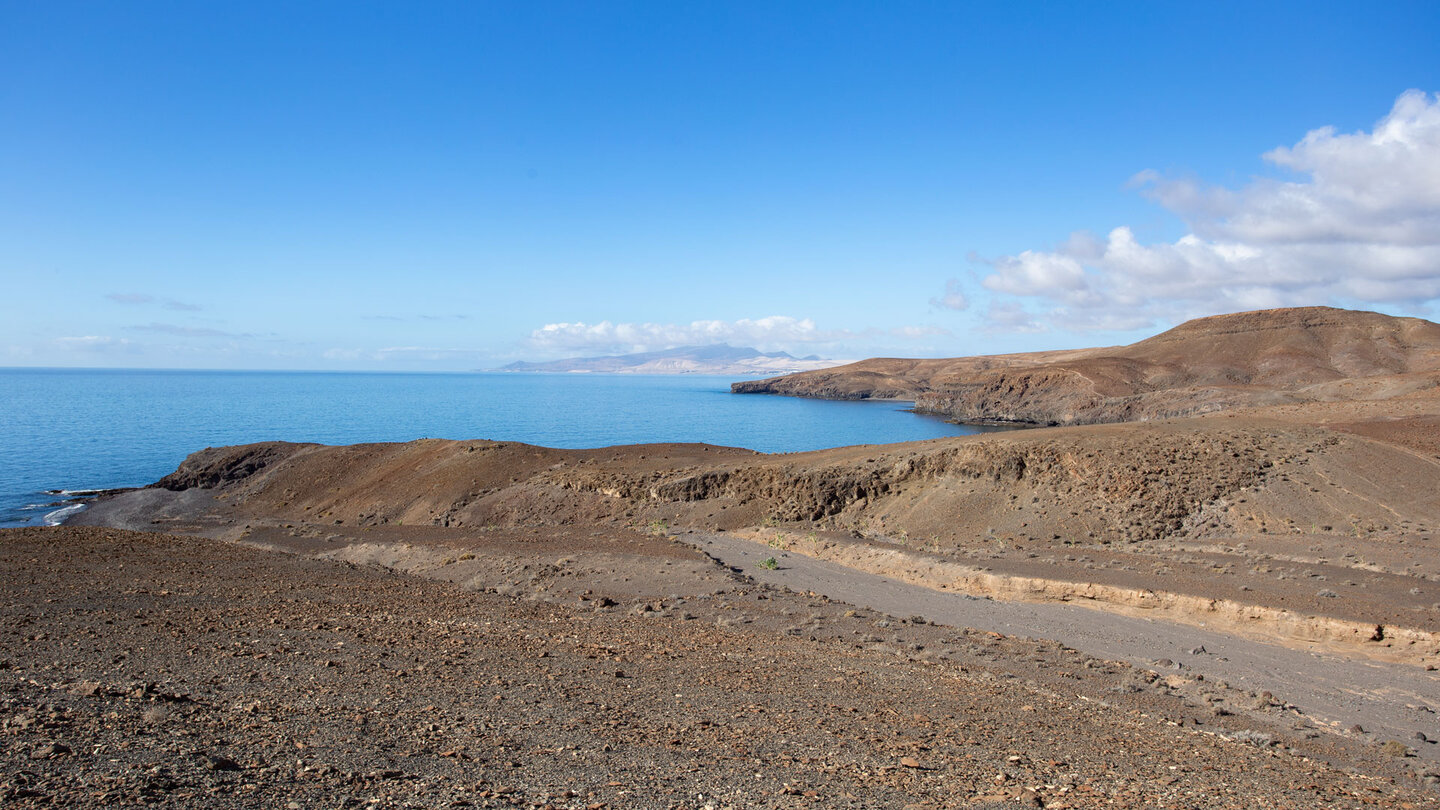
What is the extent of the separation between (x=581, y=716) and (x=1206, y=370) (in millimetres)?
97338

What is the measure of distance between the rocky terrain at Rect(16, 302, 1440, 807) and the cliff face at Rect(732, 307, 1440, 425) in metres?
45.5

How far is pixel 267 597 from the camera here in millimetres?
13211

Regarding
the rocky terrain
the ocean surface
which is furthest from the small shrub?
the ocean surface

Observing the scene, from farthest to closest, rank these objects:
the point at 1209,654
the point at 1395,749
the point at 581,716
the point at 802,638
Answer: the point at 802,638 → the point at 1209,654 → the point at 1395,749 → the point at 581,716

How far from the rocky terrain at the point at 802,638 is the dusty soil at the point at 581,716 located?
5cm

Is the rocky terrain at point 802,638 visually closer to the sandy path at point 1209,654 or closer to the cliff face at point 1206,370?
the sandy path at point 1209,654

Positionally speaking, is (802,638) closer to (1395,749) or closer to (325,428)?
(1395,749)

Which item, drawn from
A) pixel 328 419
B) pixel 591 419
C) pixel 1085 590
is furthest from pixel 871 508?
pixel 328 419

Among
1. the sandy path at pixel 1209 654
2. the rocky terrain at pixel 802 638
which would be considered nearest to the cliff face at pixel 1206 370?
the rocky terrain at pixel 802 638

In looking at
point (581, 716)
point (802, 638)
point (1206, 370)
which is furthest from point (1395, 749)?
point (1206, 370)

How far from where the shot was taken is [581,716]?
772cm

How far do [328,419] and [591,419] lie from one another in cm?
2962

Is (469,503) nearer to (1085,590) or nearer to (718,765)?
(1085,590)

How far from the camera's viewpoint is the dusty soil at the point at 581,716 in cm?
567
